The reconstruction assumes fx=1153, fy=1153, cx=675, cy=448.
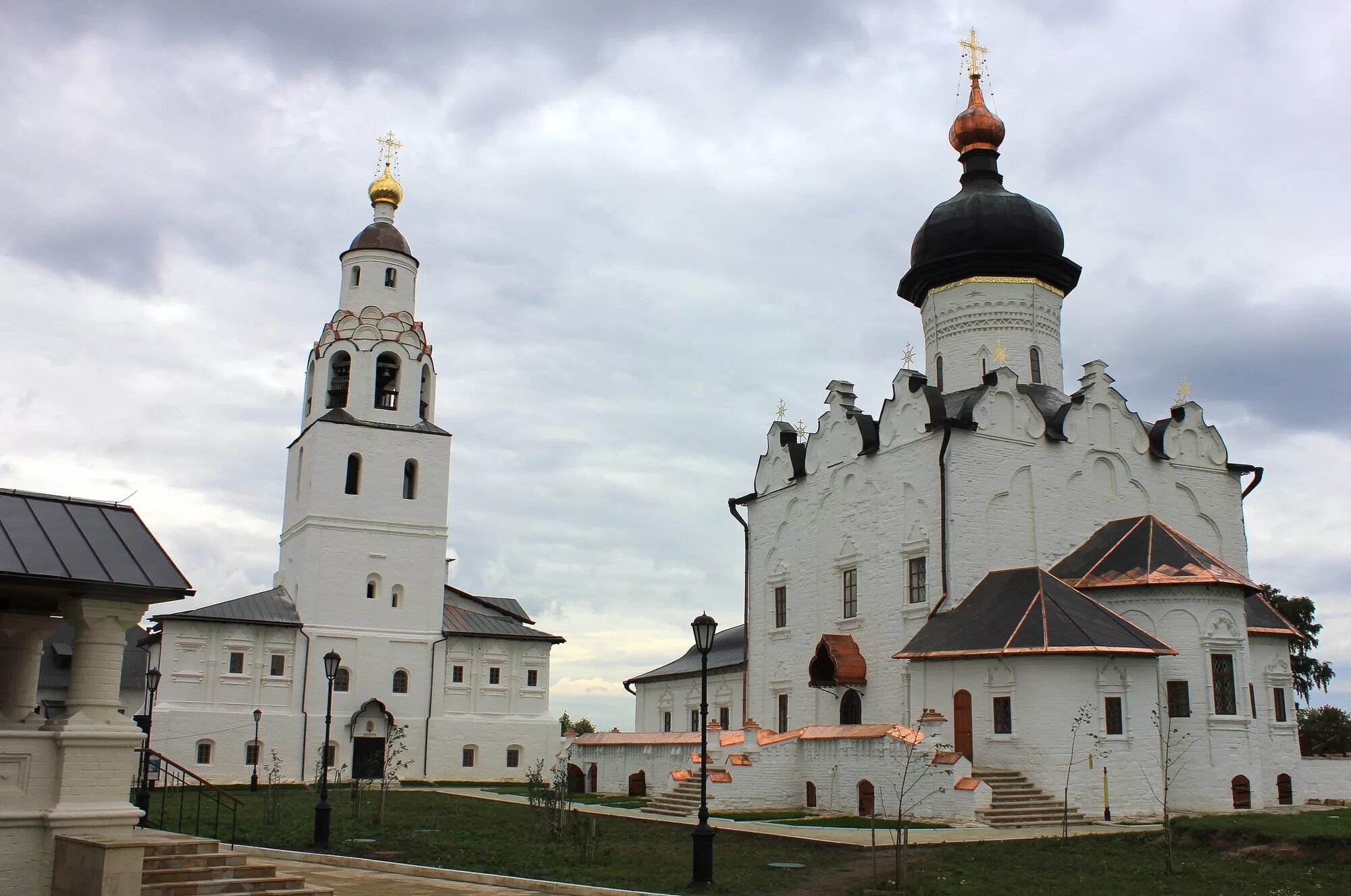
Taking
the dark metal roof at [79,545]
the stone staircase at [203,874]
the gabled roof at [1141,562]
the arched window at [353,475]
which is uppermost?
the arched window at [353,475]

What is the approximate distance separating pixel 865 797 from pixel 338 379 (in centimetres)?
2522

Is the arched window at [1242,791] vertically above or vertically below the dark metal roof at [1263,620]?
below

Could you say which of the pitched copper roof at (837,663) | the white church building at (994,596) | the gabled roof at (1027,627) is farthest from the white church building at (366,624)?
the gabled roof at (1027,627)

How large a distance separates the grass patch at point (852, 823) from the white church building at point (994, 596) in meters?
0.47

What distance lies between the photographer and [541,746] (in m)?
38.3

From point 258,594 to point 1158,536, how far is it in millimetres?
26671

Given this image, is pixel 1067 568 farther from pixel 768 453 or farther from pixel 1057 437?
pixel 768 453

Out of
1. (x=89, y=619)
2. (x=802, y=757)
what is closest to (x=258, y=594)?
(x=802, y=757)

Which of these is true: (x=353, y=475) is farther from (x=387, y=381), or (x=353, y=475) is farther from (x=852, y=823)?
(x=852, y=823)

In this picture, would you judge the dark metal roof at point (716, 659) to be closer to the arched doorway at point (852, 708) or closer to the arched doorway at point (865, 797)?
the arched doorway at point (852, 708)

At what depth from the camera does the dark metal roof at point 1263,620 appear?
2269 cm

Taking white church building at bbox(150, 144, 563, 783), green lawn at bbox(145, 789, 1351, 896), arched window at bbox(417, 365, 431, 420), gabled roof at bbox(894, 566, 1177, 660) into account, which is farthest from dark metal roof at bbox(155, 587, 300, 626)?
gabled roof at bbox(894, 566, 1177, 660)

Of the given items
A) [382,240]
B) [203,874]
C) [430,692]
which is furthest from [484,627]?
[203,874]

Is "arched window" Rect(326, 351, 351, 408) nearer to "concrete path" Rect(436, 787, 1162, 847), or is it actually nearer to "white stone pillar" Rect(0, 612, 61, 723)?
"concrete path" Rect(436, 787, 1162, 847)
